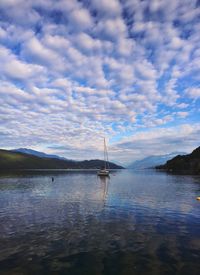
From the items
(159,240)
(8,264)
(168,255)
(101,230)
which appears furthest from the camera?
(101,230)

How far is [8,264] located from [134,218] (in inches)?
919

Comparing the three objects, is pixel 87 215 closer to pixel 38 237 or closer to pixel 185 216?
pixel 38 237

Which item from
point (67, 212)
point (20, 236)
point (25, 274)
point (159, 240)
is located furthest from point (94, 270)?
point (67, 212)

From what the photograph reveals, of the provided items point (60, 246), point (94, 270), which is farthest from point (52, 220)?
point (94, 270)

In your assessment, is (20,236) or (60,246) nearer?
(60,246)

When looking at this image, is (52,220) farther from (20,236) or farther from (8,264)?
(8,264)

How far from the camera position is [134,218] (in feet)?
130

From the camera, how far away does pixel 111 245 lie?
1020 inches

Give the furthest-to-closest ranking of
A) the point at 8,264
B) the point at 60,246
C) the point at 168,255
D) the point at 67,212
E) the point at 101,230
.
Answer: the point at 67,212
the point at 101,230
the point at 60,246
the point at 168,255
the point at 8,264

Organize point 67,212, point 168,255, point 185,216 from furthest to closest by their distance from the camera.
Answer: point 67,212
point 185,216
point 168,255

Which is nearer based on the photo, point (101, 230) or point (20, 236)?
point (20, 236)

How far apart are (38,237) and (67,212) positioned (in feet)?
51.3

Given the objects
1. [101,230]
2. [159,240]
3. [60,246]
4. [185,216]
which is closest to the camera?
[60,246]

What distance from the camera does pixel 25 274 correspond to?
1914cm
